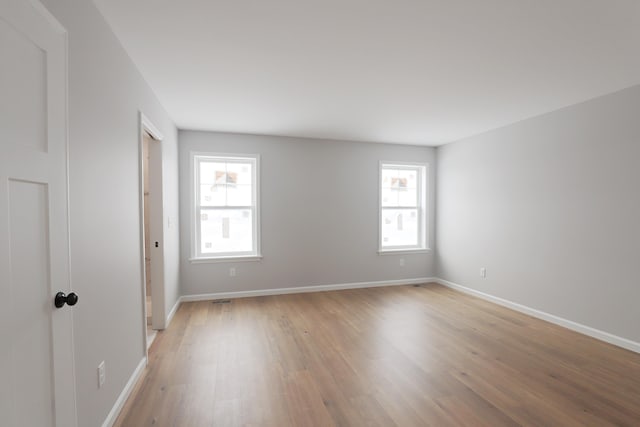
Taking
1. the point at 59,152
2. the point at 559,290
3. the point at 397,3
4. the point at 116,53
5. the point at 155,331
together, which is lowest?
the point at 155,331

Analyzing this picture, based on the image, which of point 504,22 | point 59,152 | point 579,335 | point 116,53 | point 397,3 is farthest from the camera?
point 579,335

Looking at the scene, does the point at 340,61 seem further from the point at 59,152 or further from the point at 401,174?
the point at 401,174

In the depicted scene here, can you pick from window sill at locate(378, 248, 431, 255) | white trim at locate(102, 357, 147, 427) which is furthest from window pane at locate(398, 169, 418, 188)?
white trim at locate(102, 357, 147, 427)

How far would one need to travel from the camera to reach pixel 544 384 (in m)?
2.31

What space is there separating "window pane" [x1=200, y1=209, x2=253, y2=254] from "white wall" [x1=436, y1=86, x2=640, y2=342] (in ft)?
11.2

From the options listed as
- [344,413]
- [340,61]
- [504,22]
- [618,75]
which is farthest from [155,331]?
[618,75]

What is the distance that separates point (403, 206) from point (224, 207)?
3.04 m

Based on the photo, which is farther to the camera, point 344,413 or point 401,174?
point 401,174

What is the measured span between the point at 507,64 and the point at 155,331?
13.6ft

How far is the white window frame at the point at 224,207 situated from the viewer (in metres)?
4.44

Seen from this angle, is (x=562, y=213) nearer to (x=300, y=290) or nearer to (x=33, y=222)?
(x=300, y=290)

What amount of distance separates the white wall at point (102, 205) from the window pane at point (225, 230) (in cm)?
207

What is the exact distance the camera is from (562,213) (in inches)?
137

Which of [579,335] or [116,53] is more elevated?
[116,53]
